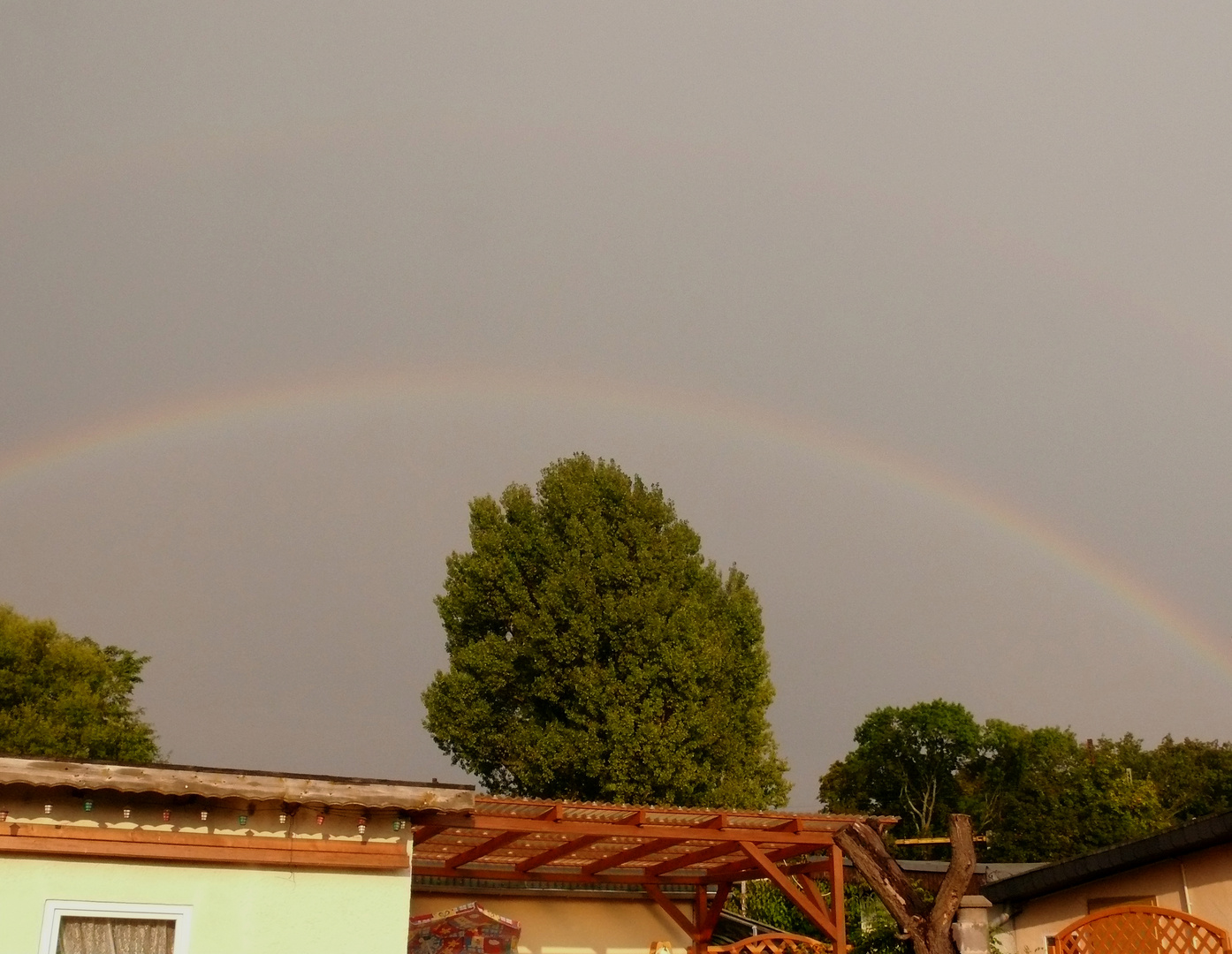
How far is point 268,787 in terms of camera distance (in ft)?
31.7

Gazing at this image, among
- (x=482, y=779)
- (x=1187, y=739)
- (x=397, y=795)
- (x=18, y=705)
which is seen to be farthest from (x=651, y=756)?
(x=1187, y=739)

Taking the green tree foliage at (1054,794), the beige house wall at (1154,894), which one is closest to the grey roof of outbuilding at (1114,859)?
the beige house wall at (1154,894)

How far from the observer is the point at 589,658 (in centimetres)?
2870

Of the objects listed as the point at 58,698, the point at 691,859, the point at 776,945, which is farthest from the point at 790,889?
the point at 58,698

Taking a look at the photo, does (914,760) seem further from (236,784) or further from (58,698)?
(236,784)

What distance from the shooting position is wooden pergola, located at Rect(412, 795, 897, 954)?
13133mm

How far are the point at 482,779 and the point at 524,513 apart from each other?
6771 mm

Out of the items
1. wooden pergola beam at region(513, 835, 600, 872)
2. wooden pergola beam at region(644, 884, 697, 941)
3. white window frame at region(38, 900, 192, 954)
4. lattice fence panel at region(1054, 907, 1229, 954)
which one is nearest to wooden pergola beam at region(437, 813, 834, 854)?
wooden pergola beam at region(513, 835, 600, 872)

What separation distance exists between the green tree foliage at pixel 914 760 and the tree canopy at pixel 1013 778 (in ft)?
0.17

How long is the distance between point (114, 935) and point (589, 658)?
773 inches

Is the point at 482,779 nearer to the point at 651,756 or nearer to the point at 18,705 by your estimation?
the point at 651,756

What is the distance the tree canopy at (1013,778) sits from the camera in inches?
2366

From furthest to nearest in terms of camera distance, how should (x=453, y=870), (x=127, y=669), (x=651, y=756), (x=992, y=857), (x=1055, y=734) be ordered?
(x=1055, y=734) < (x=992, y=857) < (x=127, y=669) < (x=651, y=756) < (x=453, y=870)

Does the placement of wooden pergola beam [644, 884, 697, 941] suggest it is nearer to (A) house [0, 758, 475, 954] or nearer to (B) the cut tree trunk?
(B) the cut tree trunk
